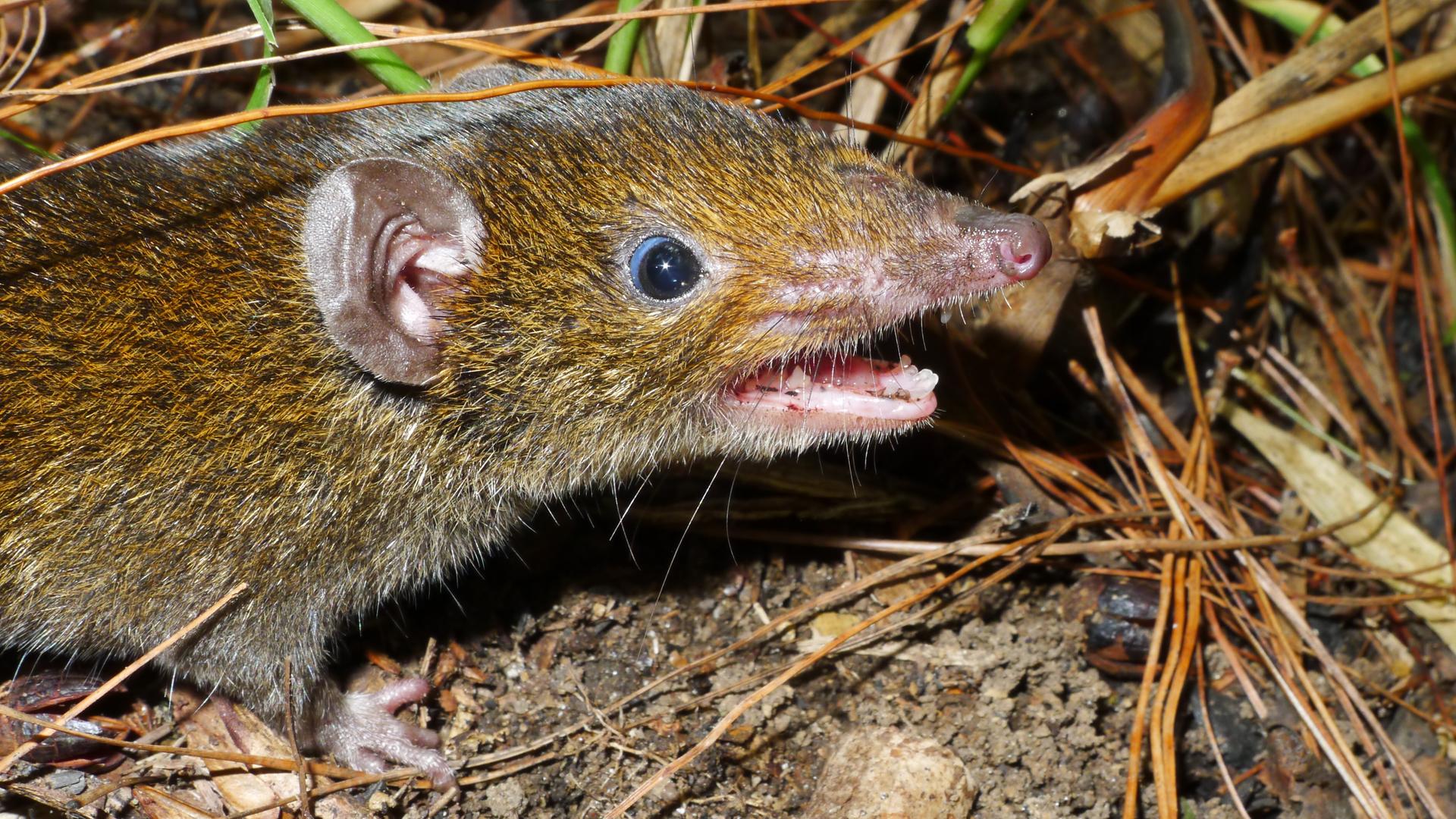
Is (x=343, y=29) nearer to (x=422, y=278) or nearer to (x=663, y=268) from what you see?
(x=422, y=278)

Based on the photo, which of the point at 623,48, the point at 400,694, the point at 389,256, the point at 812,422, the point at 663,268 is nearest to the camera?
the point at 389,256

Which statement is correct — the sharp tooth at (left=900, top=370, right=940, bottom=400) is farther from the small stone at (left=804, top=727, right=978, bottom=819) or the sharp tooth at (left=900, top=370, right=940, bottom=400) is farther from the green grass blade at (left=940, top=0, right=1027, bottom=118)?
the green grass blade at (left=940, top=0, right=1027, bottom=118)

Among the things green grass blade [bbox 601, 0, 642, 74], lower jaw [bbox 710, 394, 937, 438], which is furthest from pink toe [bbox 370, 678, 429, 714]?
green grass blade [bbox 601, 0, 642, 74]

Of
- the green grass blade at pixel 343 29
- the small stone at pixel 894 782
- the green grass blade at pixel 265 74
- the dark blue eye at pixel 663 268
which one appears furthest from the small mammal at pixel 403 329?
the small stone at pixel 894 782

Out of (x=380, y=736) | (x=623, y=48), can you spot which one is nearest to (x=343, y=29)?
(x=623, y=48)

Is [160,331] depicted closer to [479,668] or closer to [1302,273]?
[479,668]

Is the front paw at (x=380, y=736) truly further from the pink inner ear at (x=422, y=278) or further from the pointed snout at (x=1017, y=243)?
the pointed snout at (x=1017, y=243)
